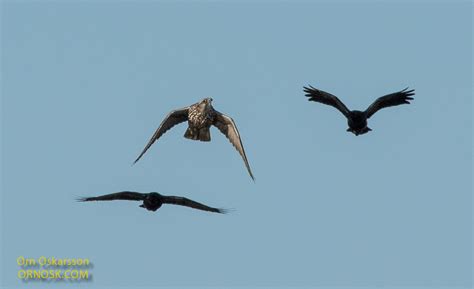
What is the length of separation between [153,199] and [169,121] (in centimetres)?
304

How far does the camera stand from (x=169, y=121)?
42594 mm

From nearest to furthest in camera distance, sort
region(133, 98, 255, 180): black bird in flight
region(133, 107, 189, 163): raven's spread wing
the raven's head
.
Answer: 1. the raven's head
2. region(133, 98, 255, 180): black bird in flight
3. region(133, 107, 189, 163): raven's spread wing

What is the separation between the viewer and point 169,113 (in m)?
42.4

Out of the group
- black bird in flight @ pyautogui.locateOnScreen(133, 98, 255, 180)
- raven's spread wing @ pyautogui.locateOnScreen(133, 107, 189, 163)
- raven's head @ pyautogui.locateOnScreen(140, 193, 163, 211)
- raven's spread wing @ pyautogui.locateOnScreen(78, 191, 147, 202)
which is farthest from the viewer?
raven's spread wing @ pyautogui.locateOnScreen(133, 107, 189, 163)

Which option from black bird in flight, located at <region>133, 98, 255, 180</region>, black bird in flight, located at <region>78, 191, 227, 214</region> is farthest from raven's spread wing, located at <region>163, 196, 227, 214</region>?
black bird in flight, located at <region>133, 98, 255, 180</region>

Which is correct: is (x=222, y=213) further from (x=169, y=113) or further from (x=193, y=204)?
(x=169, y=113)

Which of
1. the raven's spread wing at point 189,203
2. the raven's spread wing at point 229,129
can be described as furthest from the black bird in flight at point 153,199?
the raven's spread wing at point 229,129

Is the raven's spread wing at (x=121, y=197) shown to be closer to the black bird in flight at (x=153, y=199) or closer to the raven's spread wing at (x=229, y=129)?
the black bird in flight at (x=153, y=199)

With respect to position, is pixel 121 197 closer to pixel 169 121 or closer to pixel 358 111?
pixel 169 121

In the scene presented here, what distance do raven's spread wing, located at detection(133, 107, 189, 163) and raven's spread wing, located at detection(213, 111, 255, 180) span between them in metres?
1.02

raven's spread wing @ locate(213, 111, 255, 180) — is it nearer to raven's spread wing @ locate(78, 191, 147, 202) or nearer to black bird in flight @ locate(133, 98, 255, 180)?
black bird in flight @ locate(133, 98, 255, 180)

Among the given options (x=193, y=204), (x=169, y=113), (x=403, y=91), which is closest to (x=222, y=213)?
(x=193, y=204)

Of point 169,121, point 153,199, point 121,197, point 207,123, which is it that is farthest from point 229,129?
point 121,197

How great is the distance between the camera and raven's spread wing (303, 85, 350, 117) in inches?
1641
